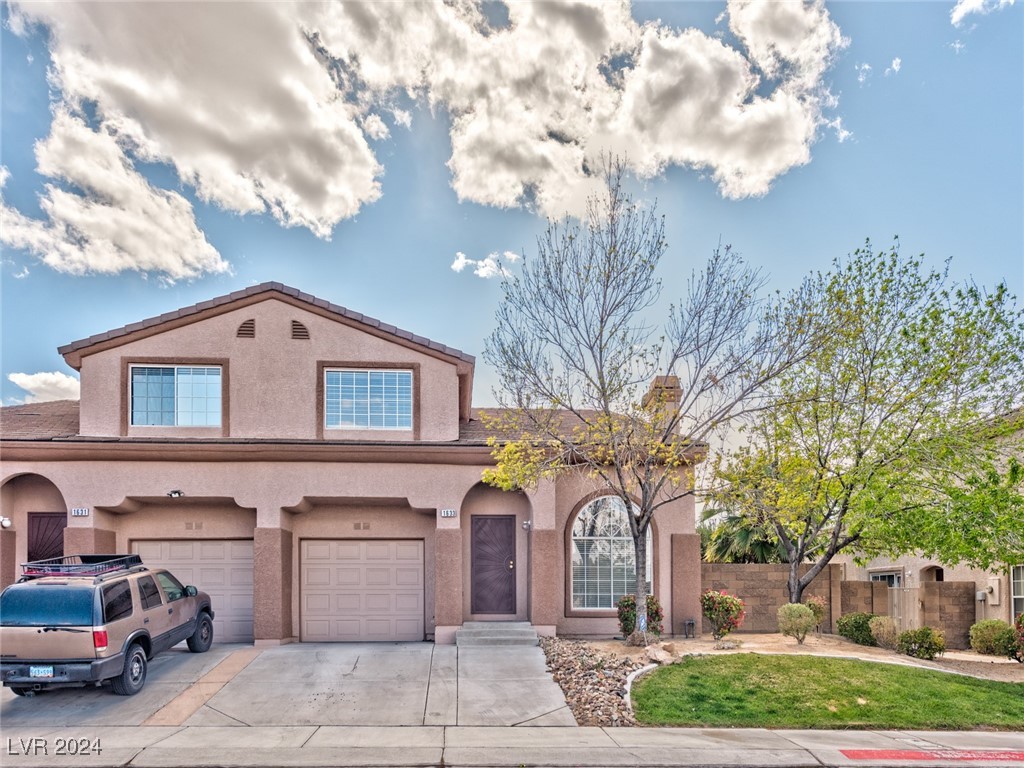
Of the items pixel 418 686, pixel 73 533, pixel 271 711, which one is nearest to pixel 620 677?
pixel 418 686

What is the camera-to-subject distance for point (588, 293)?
48.7 feet

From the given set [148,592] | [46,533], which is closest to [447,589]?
[148,592]

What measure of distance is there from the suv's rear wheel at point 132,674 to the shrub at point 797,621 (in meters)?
12.3

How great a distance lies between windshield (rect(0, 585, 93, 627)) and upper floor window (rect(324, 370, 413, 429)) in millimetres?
6297

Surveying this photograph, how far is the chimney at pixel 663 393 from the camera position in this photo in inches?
583

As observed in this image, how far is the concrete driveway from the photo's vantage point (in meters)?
10.5

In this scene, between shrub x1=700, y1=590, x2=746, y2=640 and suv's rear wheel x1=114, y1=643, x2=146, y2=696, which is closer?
suv's rear wheel x1=114, y1=643, x2=146, y2=696

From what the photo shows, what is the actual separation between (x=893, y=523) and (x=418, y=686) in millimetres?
10626

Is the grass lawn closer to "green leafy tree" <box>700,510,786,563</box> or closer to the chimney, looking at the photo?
the chimney

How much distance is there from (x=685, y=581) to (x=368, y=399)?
27.6 feet

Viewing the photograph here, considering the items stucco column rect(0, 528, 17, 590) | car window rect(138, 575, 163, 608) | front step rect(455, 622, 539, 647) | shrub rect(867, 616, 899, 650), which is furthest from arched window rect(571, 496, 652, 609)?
stucco column rect(0, 528, 17, 590)

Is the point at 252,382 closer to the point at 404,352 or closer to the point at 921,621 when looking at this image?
the point at 404,352

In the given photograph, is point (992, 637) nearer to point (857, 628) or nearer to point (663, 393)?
point (857, 628)

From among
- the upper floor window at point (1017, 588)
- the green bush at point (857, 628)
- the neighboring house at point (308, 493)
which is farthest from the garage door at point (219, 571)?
the upper floor window at point (1017, 588)
